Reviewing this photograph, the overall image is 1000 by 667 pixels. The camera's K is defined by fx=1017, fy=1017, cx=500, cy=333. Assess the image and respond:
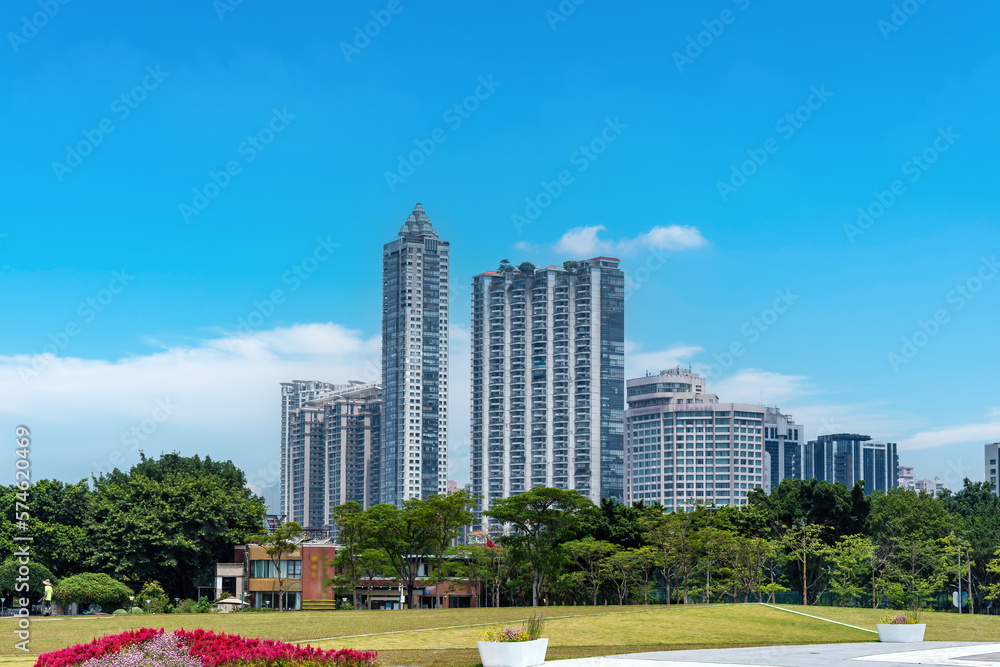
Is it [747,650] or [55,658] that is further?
[747,650]

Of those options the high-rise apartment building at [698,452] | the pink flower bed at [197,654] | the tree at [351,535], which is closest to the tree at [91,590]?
the tree at [351,535]

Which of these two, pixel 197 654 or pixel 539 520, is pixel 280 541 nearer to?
pixel 539 520

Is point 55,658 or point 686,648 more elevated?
point 55,658

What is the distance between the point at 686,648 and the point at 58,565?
43123mm

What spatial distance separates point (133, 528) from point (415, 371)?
391 feet

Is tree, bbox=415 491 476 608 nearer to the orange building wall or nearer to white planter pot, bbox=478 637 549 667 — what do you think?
the orange building wall

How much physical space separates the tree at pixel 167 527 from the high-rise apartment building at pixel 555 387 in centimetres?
10861

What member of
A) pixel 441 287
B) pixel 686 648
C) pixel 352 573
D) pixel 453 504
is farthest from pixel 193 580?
pixel 441 287

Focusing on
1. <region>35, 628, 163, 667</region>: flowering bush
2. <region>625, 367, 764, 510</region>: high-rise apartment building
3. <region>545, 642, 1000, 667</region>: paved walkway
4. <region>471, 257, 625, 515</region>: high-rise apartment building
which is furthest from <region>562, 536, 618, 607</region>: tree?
<region>625, 367, 764, 510</region>: high-rise apartment building

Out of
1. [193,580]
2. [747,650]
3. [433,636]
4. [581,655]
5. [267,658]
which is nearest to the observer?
[267,658]

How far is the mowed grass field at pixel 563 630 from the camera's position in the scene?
22203mm

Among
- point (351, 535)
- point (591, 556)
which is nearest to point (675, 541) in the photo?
point (591, 556)

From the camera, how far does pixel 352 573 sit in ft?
187

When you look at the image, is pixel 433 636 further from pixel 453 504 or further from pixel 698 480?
pixel 698 480
